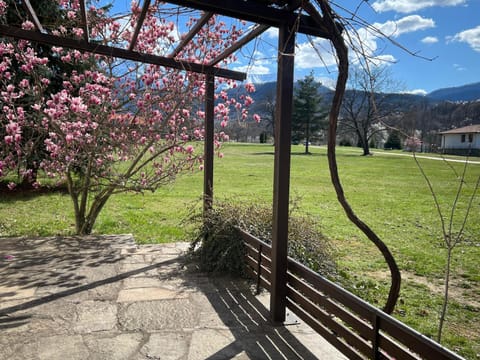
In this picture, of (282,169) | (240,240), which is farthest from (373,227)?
(282,169)

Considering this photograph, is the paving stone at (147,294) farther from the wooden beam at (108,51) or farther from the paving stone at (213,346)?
the wooden beam at (108,51)

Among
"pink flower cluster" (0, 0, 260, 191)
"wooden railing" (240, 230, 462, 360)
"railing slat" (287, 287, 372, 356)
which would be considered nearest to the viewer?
"wooden railing" (240, 230, 462, 360)

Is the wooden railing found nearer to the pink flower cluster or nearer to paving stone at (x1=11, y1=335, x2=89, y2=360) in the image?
paving stone at (x1=11, y1=335, x2=89, y2=360)

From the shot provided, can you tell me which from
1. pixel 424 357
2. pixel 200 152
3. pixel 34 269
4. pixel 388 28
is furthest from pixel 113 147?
pixel 424 357

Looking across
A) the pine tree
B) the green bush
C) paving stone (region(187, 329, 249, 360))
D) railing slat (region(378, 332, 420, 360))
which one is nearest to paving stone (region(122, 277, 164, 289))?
the green bush

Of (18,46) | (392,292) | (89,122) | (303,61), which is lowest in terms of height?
(392,292)

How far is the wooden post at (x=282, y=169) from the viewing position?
101 inches

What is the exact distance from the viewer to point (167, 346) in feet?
7.79

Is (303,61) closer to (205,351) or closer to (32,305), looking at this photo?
(205,351)

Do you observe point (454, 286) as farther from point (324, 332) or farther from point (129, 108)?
point (129, 108)

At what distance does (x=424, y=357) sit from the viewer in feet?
5.16

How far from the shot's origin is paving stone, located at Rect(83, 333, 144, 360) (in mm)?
2258

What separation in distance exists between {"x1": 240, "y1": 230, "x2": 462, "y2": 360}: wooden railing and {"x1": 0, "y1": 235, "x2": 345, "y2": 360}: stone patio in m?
0.16

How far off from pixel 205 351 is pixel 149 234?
4071mm
